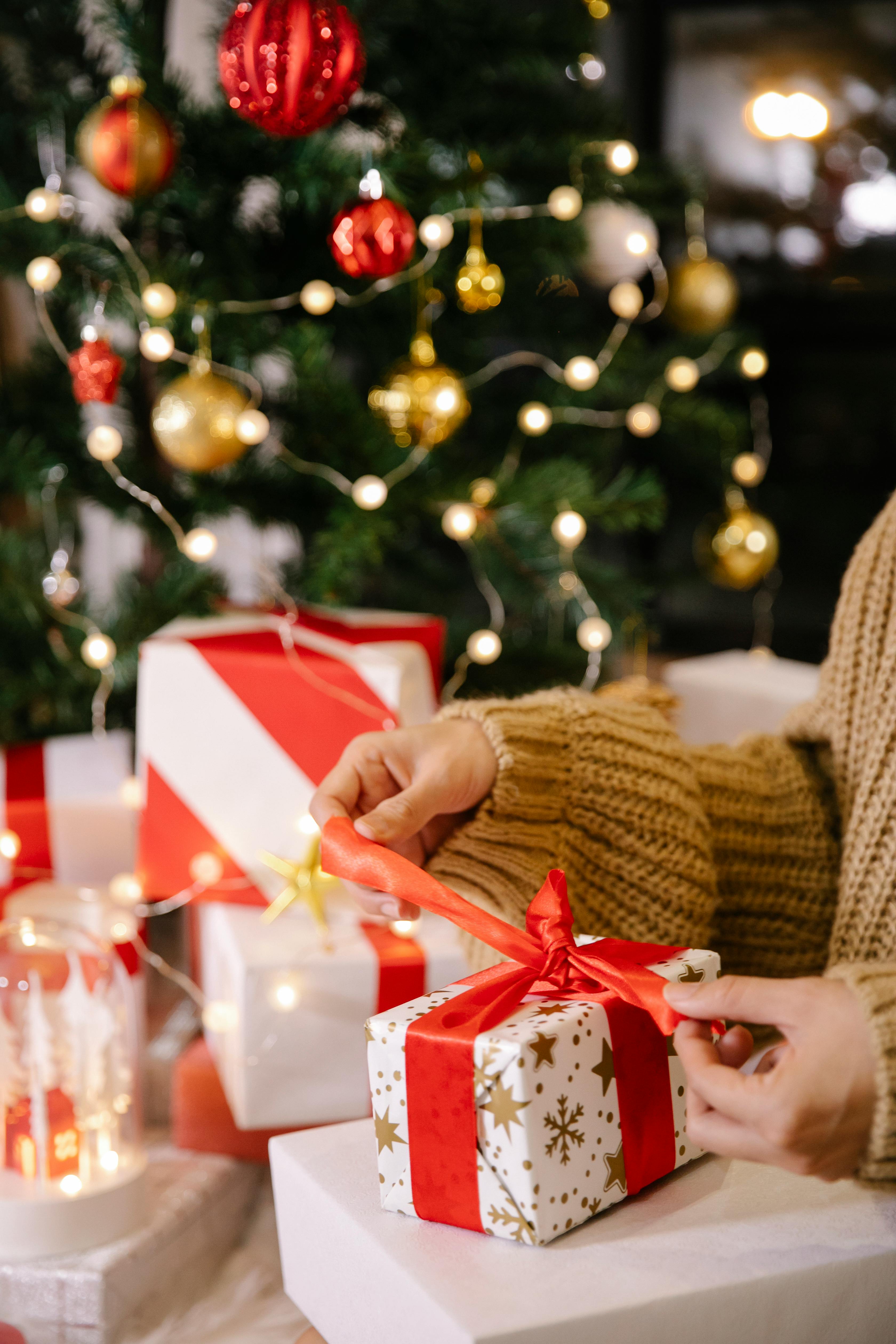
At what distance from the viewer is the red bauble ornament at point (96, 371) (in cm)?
92

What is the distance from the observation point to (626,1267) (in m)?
0.45

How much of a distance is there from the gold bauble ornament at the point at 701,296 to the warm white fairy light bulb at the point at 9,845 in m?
0.87

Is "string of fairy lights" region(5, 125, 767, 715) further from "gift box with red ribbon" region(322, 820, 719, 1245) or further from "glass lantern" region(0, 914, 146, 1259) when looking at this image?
"gift box with red ribbon" region(322, 820, 719, 1245)

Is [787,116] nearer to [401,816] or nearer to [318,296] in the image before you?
[318,296]

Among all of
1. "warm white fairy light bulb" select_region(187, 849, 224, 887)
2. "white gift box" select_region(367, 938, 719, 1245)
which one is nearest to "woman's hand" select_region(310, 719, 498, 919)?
"white gift box" select_region(367, 938, 719, 1245)

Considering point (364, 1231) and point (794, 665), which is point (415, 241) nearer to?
point (794, 665)

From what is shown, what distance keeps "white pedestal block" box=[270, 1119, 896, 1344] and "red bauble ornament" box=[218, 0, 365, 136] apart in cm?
67

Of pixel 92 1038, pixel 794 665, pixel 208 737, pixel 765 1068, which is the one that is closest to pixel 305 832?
pixel 208 737

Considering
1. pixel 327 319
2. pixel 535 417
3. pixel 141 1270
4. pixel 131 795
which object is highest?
pixel 327 319

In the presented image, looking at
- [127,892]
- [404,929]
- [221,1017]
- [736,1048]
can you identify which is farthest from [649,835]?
[127,892]

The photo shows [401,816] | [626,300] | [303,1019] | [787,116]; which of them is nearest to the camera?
[401,816]

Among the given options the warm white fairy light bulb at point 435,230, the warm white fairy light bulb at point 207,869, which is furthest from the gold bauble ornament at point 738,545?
the warm white fairy light bulb at point 207,869

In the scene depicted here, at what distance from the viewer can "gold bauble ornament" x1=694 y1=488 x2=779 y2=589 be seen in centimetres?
134

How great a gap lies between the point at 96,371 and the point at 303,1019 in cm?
52
